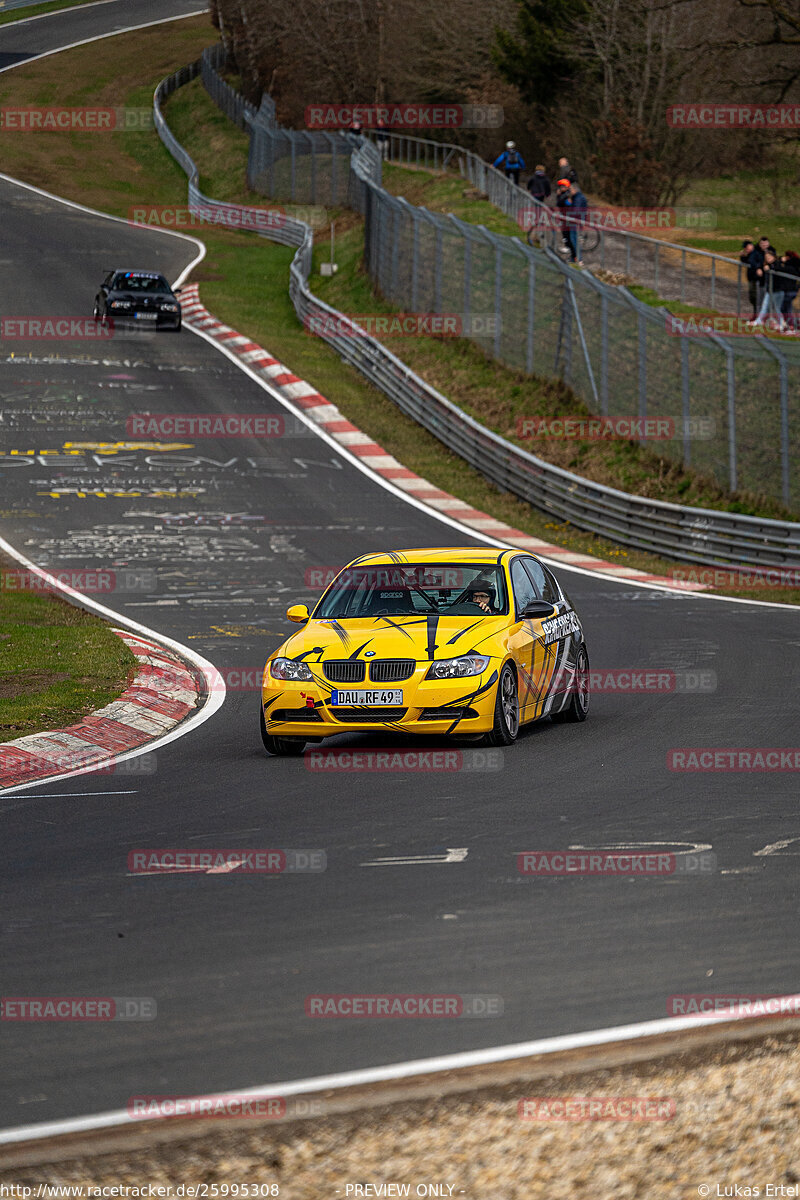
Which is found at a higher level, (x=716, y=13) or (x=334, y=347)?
(x=716, y=13)

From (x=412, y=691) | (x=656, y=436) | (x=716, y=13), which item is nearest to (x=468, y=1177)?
(x=412, y=691)

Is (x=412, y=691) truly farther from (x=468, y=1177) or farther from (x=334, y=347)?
(x=334, y=347)

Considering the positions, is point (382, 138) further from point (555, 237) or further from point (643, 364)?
point (643, 364)

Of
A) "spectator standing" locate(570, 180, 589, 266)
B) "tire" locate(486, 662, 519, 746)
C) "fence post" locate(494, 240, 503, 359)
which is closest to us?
"tire" locate(486, 662, 519, 746)

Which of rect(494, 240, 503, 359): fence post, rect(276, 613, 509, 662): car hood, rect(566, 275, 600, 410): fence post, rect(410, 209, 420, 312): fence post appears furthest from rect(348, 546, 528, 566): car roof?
rect(410, 209, 420, 312): fence post

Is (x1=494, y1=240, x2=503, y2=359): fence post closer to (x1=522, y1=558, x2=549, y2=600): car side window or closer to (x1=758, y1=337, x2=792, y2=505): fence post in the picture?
(x1=758, y1=337, x2=792, y2=505): fence post

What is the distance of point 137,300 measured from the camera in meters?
40.4

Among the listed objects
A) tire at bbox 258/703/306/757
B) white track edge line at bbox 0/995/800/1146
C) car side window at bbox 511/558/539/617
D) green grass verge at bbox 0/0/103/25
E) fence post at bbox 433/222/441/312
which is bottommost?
fence post at bbox 433/222/441/312

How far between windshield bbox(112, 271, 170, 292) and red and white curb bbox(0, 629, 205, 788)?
26.4 m

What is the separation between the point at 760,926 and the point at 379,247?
1496 inches

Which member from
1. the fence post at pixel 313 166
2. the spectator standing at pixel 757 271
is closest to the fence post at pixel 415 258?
the spectator standing at pixel 757 271

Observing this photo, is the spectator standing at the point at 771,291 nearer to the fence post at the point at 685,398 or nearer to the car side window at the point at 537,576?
the fence post at the point at 685,398

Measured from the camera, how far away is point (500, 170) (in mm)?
44562

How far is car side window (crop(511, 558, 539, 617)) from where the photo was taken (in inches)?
481
